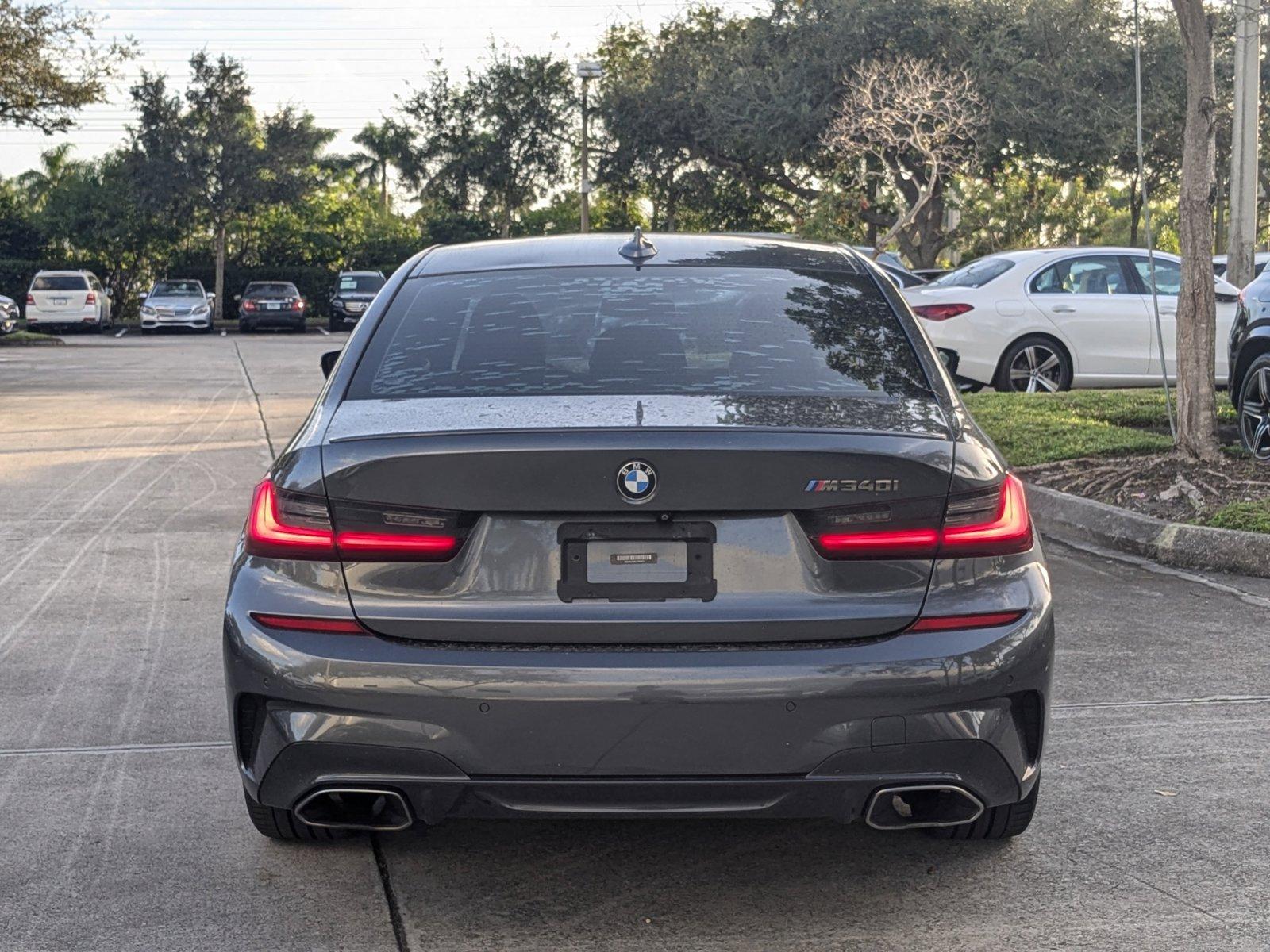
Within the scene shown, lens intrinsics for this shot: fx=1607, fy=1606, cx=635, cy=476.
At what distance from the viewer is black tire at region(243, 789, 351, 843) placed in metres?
4.00

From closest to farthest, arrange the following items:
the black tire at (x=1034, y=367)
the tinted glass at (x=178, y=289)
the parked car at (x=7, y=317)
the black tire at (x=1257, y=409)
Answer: the black tire at (x=1257, y=409) < the black tire at (x=1034, y=367) < the parked car at (x=7, y=317) < the tinted glass at (x=178, y=289)

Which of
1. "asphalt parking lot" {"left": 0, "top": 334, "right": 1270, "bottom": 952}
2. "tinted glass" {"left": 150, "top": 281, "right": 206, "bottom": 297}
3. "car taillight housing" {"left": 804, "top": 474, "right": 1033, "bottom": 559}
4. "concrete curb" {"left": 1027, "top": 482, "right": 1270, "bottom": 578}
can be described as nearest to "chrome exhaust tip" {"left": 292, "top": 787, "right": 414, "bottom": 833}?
"asphalt parking lot" {"left": 0, "top": 334, "right": 1270, "bottom": 952}

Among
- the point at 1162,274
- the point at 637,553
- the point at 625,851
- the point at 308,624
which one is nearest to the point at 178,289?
the point at 1162,274

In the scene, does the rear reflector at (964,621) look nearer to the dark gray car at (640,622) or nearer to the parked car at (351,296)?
the dark gray car at (640,622)

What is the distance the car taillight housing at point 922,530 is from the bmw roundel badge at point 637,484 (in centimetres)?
34

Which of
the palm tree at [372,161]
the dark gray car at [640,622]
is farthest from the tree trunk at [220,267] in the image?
the dark gray car at [640,622]

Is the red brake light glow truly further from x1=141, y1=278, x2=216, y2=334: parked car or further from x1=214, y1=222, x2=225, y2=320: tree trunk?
x1=214, y1=222, x2=225, y2=320: tree trunk

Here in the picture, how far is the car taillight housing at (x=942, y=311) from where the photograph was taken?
14703 millimetres

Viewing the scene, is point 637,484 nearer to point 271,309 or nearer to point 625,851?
point 625,851

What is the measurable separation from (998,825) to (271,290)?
3792 cm

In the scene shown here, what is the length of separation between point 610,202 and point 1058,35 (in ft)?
52.6

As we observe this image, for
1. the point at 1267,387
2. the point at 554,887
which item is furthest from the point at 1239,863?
the point at 1267,387

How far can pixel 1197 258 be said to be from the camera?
955 centimetres

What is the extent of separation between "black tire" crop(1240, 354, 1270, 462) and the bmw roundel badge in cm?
759
